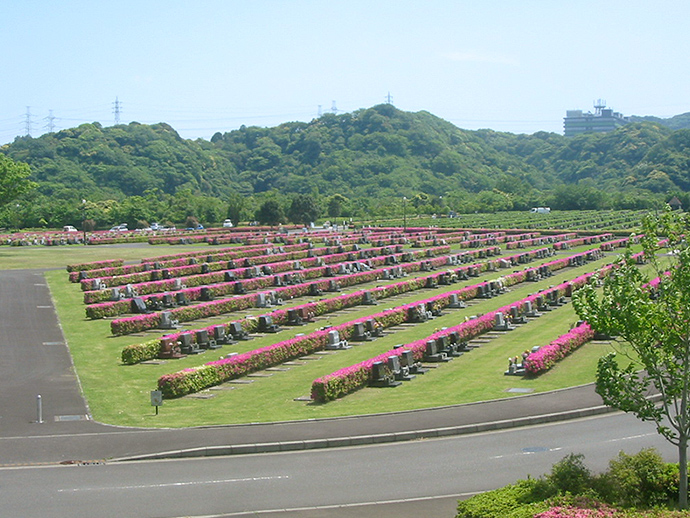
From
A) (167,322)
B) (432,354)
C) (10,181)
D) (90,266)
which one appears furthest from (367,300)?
(10,181)

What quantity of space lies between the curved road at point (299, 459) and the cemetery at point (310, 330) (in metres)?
1.81

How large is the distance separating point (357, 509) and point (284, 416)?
8190 mm

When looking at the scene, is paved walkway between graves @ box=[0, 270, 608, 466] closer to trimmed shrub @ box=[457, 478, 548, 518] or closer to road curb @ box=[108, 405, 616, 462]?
road curb @ box=[108, 405, 616, 462]

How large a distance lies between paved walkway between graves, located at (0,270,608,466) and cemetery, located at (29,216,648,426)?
42.7 inches

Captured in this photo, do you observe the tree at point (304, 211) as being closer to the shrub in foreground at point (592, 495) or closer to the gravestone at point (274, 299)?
the gravestone at point (274, 299)

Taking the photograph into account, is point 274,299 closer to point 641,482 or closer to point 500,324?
point 500,324

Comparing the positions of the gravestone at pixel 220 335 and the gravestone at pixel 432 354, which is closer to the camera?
the gravestone at pixel 432 354

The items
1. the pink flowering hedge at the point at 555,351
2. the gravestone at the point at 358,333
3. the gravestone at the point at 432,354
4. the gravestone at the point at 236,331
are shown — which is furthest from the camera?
the gravestone at the point at 236,331

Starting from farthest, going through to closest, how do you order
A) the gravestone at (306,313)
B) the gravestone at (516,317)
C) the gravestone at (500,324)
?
the gravestone at (306,313) < the gravestone at (516,317) < the gravestone at (500,324)

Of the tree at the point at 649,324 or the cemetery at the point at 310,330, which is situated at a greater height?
the tree at the point at 649,324

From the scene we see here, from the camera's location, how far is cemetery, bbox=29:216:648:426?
88.6 feet

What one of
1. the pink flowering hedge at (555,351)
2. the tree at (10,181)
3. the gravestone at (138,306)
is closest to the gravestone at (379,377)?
the pink flowering hedge at (555,351)

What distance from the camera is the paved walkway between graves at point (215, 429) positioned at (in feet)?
68.5

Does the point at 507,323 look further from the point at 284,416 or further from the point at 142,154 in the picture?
the point at 142,154
